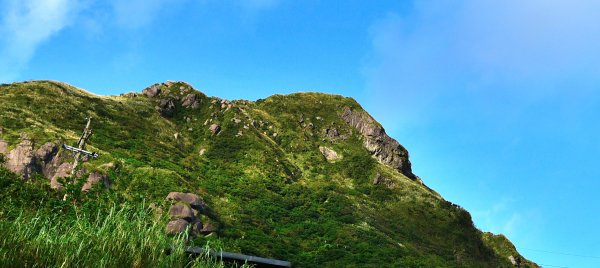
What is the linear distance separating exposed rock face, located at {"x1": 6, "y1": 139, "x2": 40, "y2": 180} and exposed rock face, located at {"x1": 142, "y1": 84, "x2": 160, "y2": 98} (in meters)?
66.4

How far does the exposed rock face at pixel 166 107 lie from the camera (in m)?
113

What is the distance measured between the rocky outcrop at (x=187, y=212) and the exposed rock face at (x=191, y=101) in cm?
6428

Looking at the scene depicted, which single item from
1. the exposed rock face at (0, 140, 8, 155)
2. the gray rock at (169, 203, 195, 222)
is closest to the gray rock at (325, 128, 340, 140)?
the gray rock at (169, 203, 195, 222)

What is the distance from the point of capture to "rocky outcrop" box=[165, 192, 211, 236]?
169ft

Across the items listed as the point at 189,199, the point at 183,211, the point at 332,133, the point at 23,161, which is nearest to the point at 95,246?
the point at 183,211

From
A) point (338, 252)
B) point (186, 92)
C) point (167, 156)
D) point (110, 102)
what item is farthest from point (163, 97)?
point (338, 252)

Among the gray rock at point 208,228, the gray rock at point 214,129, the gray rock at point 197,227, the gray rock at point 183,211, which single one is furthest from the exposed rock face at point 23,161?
the gray rock at point 214,129

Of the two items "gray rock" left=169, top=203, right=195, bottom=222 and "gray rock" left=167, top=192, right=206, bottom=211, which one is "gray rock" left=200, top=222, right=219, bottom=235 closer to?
"gray rock" left=169, top=203, right=195, bottom=222

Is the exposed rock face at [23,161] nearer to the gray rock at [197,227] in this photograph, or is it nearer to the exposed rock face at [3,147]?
the exposed rock face at [3,147]

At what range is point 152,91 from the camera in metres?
121

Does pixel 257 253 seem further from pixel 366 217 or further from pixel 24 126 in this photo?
pixel 24 126

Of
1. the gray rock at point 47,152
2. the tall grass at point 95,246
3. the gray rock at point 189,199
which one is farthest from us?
the gray rock at point 189,199

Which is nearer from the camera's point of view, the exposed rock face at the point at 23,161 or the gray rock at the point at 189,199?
the exposed rock face at the point at 23,161

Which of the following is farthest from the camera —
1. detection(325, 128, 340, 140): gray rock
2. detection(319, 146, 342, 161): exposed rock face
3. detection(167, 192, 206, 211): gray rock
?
detection(325, 128, 340, 140): gray rock
